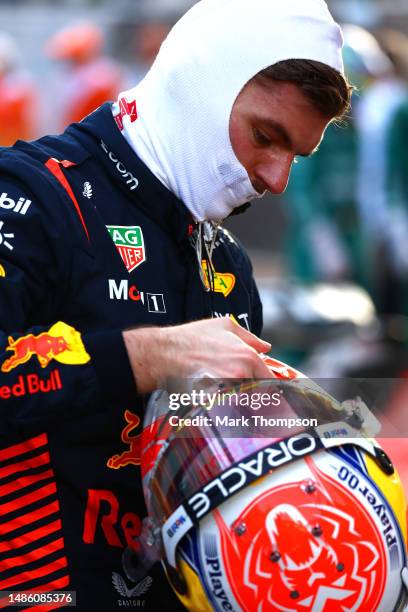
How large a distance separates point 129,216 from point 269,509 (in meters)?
Answer: 0.67

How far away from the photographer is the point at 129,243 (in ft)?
7.79

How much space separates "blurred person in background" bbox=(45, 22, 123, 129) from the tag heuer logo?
325 inches

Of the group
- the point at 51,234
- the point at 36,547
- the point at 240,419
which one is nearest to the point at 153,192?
the point at 51,234

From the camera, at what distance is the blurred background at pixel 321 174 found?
7.27 m

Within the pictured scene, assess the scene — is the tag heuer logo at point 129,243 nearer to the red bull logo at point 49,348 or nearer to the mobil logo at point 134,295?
the mobil logo at point 134,295

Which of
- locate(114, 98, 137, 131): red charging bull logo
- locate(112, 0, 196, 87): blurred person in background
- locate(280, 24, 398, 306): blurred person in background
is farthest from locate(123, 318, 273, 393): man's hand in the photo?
locate(112, 0, 196, 87): blurred person in background

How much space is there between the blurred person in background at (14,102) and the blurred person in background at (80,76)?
1.02 feet

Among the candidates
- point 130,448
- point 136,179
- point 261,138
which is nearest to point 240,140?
point 261,138

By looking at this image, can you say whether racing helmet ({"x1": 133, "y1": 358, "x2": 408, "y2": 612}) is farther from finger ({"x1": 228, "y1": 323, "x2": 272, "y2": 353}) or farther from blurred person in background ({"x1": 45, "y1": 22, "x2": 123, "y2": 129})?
blurred person in background ({"x1": 45, "y1": 22, "x2": 123, "y2": 129})

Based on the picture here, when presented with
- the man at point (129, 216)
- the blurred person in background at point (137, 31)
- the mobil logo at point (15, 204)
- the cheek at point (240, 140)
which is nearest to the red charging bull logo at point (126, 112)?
the man at point (129, 216)

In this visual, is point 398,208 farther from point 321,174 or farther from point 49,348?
point 49,348

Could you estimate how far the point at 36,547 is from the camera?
231 cm

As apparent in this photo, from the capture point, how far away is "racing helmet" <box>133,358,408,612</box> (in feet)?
6.84

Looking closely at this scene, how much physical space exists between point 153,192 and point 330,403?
22.2 inches
